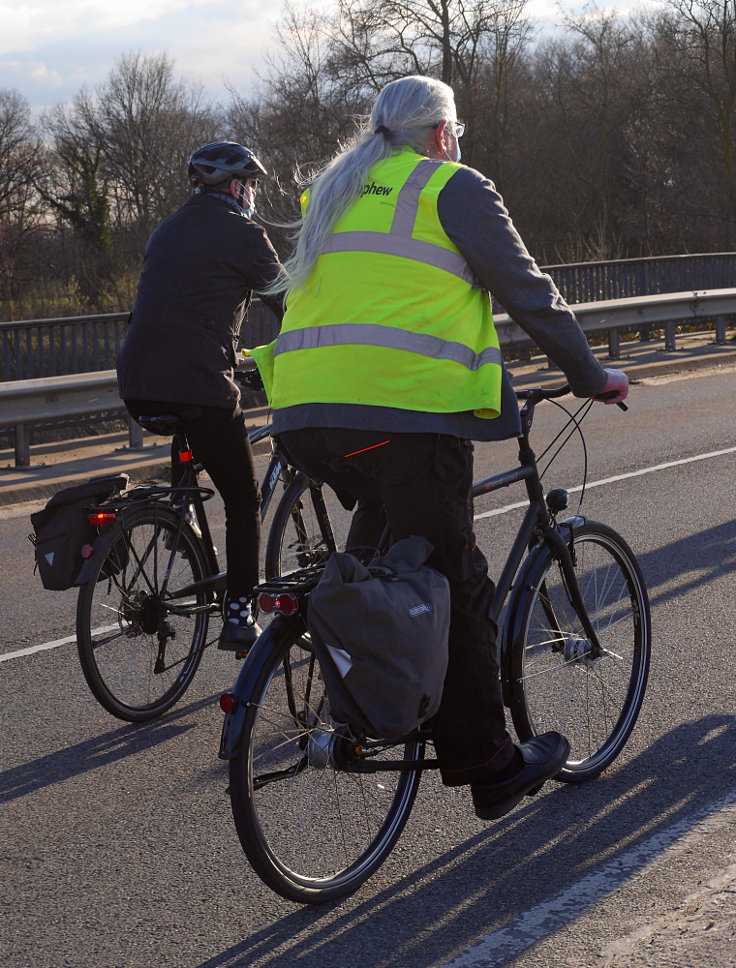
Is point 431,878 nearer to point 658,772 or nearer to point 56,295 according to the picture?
point 658,772

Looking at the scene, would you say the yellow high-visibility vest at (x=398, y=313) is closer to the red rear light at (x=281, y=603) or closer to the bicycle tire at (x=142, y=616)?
the red rear light at (x=281, y=603)

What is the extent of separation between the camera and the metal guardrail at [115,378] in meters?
10.4

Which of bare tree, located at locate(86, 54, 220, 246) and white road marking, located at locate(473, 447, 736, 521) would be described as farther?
bare tree, located at locate(86, 54, 220, 246)

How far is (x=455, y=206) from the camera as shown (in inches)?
121

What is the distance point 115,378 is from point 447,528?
326 inches

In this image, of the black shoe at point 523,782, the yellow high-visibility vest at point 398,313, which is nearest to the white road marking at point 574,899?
the black shoe at point 523,782

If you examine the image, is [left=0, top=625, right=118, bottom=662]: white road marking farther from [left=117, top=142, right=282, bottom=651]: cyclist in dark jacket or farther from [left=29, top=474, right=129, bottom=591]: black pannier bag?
[left=117, top=142, right=282, bottom=651]: cyclist in dark jacket

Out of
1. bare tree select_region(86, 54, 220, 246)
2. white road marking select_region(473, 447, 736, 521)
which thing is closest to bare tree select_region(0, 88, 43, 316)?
bare tree select_region(86, 54, 220, 246)

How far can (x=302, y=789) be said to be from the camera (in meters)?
3.27

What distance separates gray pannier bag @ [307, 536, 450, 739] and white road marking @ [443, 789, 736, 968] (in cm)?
55

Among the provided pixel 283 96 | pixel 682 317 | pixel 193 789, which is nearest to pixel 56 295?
pixel 283 96

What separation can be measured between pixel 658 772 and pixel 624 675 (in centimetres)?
33

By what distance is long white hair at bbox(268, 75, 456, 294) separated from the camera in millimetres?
3191

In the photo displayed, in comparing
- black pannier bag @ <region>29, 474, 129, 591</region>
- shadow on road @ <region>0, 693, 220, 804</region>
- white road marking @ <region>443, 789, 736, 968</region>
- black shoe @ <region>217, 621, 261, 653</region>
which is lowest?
white road marking @ <region>443, 789, 736, 968</region>
